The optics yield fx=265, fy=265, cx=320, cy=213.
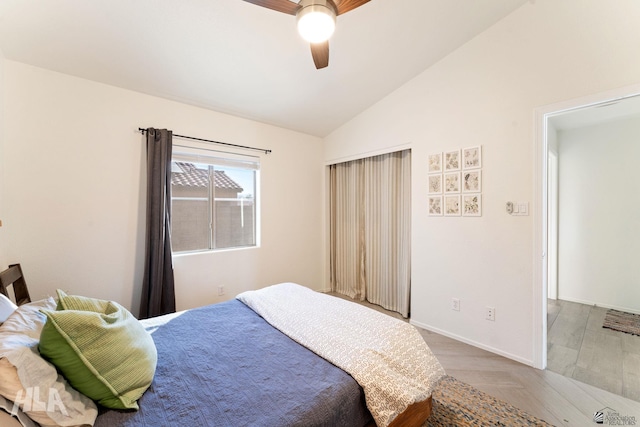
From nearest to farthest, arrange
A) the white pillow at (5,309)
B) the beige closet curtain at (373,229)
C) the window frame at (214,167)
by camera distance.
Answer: the white pillow at (5,309), the window frame at (214,167), the beige closet curtain at (373,229)

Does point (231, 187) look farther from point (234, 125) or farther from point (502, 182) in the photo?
point (502, 182)

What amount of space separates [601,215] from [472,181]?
229 centimetres

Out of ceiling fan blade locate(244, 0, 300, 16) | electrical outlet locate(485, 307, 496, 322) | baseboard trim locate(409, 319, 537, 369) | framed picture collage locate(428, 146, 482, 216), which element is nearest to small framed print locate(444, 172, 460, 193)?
framed picture collage locate(428, 146, 482, 216)

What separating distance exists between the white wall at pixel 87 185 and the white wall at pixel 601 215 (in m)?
4.36

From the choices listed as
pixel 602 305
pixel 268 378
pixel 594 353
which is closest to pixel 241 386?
pixel 268 378

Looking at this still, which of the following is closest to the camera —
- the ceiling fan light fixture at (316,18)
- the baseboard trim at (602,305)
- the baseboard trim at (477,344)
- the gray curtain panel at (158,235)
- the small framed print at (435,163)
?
the ceiling fan light fixture at (316,18)

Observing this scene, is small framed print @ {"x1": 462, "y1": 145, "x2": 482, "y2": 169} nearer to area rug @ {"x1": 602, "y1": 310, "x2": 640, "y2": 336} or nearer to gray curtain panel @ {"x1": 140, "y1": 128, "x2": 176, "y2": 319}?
area rug @ {"x1": 602, "y1": 310, "x2": 640, "y2": 336}

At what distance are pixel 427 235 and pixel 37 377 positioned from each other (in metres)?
2.91

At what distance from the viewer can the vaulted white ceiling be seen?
6.07 ft

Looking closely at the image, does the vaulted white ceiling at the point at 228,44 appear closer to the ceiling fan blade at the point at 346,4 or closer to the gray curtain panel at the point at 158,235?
the gray curtain panel at the point at 158,235

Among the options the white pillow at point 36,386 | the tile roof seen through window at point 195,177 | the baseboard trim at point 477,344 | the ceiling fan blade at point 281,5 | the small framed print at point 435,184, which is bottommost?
the baseboard trim at point 477,344

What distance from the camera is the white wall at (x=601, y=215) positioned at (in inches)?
124

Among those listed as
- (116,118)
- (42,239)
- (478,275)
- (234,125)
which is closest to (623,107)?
(478,275)

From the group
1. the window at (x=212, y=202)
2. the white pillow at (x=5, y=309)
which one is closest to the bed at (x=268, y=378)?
the white pillow at (x=5, y=309)
